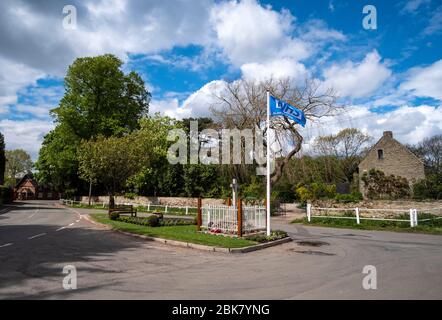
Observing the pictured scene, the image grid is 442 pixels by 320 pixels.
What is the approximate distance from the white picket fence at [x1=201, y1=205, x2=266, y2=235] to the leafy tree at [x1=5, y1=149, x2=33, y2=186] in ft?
301

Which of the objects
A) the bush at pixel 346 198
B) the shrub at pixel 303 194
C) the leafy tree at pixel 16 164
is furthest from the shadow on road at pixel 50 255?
the leafy tree at pixel 16 164

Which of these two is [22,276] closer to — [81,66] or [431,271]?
[431,271]

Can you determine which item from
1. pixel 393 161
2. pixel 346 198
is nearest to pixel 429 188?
pixel 393 161

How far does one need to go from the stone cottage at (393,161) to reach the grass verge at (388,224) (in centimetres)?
1955

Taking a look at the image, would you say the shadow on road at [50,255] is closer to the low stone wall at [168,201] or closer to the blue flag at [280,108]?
the blue flag at [280,108]

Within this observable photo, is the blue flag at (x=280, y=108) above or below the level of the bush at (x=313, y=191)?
above

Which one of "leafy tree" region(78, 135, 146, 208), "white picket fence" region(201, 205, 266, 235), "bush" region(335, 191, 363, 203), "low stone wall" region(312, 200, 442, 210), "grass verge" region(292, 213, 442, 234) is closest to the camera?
"white picket fence" region(201, 205, 266, 235)

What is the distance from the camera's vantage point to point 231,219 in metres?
15.1

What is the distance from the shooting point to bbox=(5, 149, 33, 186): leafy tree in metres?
91.2

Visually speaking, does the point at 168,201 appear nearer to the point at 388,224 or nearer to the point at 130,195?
the point at 130,195

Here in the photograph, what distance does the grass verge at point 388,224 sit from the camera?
753 inches

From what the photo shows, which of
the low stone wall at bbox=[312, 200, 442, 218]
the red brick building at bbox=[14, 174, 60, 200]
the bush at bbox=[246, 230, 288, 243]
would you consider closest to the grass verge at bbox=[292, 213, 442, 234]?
the low stone wall at bbox=[312, 200, 442, 218]

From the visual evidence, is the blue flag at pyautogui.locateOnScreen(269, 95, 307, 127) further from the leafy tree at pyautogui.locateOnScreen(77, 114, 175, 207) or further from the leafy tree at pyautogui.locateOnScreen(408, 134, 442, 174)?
the leafy tree at pyautogui.locateOnScreen(408, 134, 442, 174)
